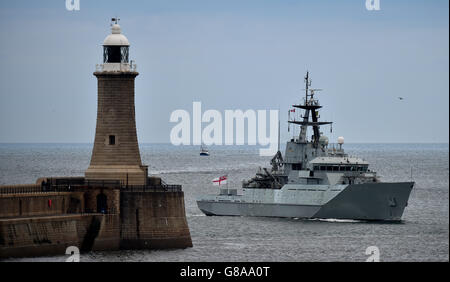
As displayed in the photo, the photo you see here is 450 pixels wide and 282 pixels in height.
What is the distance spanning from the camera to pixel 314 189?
3155 inches

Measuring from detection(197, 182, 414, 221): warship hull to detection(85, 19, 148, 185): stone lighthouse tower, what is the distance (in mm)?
22055

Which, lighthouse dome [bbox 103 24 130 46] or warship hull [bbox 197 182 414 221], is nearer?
lighthouse dome [bbox 103 24 130 46]

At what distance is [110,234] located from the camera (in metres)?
56.1

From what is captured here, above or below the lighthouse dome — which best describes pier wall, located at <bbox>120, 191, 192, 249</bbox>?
below

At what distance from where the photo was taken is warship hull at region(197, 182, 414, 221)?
77.7m

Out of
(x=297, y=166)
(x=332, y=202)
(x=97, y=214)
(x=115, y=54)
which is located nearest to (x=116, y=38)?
(x=115, y=54)

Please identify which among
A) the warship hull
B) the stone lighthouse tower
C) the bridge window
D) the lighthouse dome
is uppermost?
the lighthouse dome

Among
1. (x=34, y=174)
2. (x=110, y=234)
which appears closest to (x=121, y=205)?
(x=110, y=234)

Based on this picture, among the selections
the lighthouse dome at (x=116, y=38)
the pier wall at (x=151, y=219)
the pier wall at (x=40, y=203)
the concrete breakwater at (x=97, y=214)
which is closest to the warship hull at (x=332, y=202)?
the concrete breakwater at (x=97, y=214)

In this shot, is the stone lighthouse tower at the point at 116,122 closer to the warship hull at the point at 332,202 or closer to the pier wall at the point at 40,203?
the pier wall at the point at 40,203

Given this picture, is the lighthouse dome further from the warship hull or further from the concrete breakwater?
the warship hull

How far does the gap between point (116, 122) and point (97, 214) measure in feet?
16.1

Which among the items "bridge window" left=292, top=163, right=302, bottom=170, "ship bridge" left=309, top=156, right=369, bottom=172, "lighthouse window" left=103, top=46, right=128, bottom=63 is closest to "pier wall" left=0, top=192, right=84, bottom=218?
"lighthouse window" left=103, top=46, right=128, bottom=63

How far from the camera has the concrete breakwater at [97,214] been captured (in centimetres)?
5403
